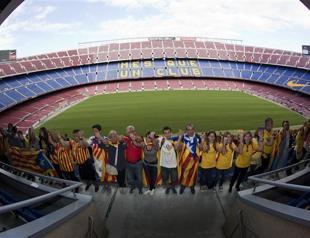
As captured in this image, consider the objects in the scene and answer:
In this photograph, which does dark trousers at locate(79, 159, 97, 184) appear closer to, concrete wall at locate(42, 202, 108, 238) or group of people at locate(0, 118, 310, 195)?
group of people at locate(0, 118, 310, 195)

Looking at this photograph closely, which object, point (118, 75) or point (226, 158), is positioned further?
point (118, 75)

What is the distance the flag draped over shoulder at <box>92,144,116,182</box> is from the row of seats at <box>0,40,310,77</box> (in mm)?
38778

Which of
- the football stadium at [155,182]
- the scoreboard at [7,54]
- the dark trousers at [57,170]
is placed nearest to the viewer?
the football stadium at [155,182]

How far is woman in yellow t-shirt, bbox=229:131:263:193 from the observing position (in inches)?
244

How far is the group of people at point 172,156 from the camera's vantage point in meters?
6.23

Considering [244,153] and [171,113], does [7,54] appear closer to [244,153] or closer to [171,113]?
[171,113]

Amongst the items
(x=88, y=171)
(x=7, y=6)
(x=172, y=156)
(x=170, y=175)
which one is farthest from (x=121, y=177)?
(x=7, y=6)

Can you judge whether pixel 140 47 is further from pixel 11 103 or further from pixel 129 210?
pixel 129 210

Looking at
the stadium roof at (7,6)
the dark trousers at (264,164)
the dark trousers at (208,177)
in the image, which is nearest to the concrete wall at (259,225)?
the dark trousers at (208,177)

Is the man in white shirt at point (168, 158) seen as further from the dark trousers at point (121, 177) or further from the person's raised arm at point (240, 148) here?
the person's raised arm at point (240, 148)

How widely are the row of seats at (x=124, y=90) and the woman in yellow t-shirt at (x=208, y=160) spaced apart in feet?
58.4

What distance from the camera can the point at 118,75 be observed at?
4384cm

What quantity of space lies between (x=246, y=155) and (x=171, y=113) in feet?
58.9

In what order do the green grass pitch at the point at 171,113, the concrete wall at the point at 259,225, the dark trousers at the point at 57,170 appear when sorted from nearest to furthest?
the concrete wall at the point at 259,225 < the dark trousers at the point at 57,170 < the green grass pitch at the point at 171,113
